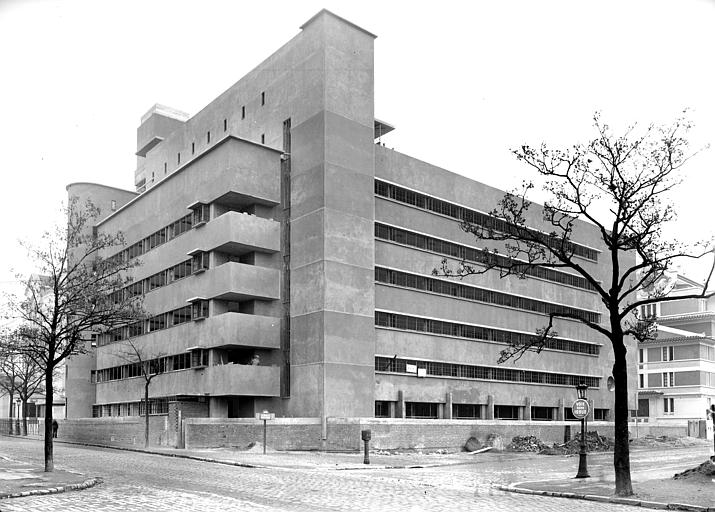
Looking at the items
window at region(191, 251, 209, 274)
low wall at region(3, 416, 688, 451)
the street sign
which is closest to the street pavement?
the street sign

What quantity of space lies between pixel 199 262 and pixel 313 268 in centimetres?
853

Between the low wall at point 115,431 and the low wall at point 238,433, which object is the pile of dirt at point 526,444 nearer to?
the low wall at point 238,433

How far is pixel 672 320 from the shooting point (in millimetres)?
85875

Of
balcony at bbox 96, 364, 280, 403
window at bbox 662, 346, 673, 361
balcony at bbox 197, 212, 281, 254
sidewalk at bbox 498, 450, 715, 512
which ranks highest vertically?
balcony at bbox 197, 212, 281, 254

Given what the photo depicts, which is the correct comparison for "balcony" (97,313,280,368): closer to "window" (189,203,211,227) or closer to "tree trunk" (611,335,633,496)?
"window" (189,203,211,227)

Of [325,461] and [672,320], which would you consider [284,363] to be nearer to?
[325,461]

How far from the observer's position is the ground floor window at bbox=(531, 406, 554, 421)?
65.1 metres

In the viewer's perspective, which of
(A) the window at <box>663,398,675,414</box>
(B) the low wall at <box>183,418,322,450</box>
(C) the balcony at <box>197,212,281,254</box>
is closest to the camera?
(B) the low wall at <box>183,418,322,450</box>

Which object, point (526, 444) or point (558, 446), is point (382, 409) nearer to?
point (526, 444)

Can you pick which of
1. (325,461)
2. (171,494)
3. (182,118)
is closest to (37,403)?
(182,118)

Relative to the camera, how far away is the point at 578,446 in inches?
1913

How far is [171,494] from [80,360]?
5297 cm

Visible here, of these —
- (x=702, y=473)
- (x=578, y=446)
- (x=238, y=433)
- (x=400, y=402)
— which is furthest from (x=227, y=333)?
(x=702, y=473)

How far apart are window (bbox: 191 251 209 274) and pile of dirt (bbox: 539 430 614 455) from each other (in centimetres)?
2357
